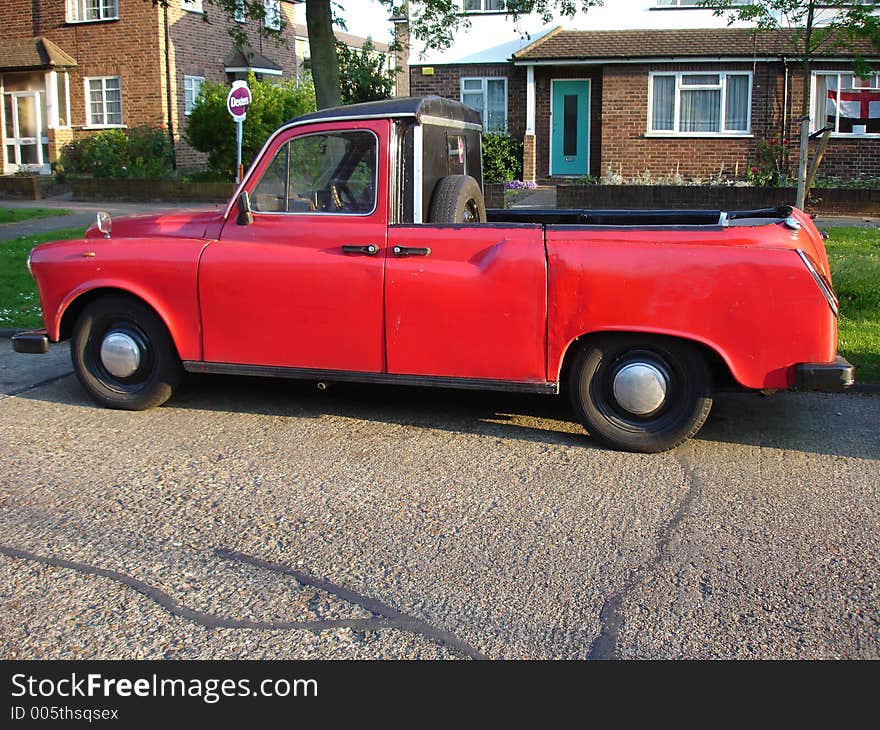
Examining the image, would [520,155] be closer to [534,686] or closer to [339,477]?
[339,477]

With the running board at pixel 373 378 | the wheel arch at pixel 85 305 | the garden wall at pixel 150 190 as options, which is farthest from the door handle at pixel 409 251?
the garden wall at pixel 150 190

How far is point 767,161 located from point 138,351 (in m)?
18.4

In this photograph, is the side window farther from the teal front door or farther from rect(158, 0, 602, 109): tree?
the teal front door

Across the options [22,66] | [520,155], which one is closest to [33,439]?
[520,155]

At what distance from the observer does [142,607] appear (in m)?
3.69

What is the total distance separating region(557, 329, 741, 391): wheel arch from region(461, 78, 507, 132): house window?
1953 centimetres

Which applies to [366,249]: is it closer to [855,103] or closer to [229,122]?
[229,122]

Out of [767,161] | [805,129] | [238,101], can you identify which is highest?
[238,101]

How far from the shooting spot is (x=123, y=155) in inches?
1005

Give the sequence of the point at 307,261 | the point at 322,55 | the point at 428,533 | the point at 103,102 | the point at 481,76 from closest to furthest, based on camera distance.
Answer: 1. the point at 428,533
2. the point at 307,261
3. the point at 322,55
4. the point at 481,76
5. the point at 103,102

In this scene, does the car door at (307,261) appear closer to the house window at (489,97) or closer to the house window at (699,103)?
the house window at (699,103)

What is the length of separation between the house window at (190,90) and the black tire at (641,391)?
2467 cm

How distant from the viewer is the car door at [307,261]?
5766mm

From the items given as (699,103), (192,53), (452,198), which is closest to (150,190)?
(192,53)
